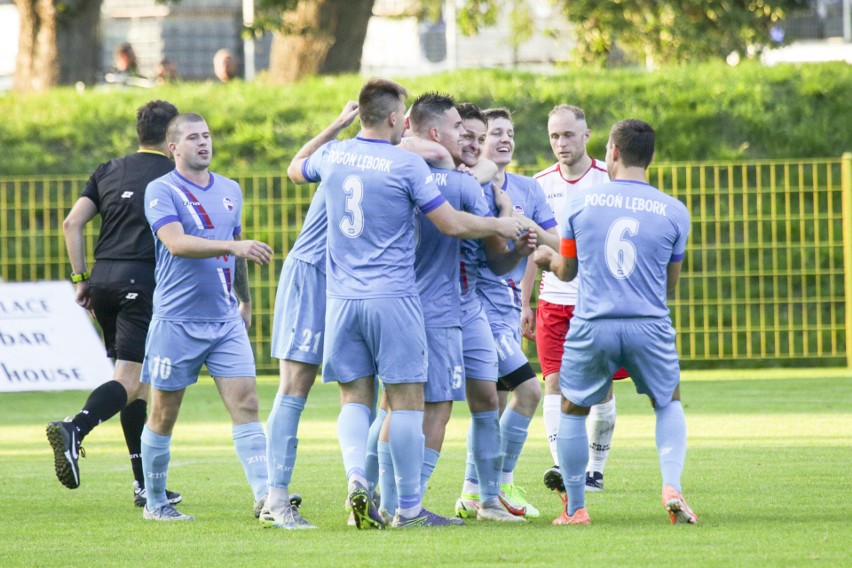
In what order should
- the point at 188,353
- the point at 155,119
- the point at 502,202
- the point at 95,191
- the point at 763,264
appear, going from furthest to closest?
1. the point at 763,264
2. the point at 95,191
3. the point at 155,119
4. the point at 188,353
5. the point at 502,202

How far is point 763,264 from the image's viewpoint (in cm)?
1733

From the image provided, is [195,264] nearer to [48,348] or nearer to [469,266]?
[469,266]

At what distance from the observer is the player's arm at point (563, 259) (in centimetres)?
682

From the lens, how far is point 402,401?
21.9 ft

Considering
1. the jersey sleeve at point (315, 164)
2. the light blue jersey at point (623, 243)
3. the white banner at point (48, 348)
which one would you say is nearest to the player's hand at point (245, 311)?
the jersey sleeve at point (315, 164)

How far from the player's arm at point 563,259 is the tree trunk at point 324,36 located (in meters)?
15.6

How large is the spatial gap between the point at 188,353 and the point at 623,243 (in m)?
2.24

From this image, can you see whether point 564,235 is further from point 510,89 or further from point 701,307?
point 510,89

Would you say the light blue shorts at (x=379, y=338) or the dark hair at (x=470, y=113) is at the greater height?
the dark hair at (x=470, y=113)

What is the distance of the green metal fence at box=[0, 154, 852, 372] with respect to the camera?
17.1 metres

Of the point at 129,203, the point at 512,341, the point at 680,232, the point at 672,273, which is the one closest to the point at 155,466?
the point at 129,203

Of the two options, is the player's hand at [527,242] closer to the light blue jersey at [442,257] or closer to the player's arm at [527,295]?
the light blue jersey at [442,257]

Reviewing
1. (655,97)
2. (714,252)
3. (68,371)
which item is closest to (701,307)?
(714,252)

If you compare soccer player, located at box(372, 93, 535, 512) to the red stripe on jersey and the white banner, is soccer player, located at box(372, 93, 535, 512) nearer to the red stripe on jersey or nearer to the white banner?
the red stripe on jersey
